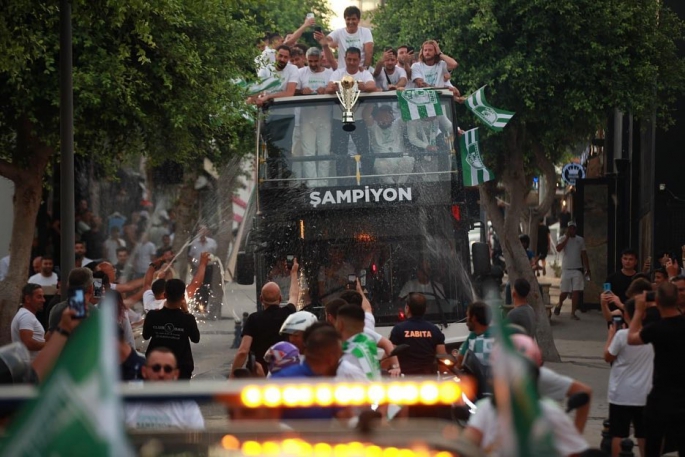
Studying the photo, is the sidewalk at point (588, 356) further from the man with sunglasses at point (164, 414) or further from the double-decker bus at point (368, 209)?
the man with sunglasses at point (164, 414)

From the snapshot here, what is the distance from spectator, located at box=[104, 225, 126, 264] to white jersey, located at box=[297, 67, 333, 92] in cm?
1143

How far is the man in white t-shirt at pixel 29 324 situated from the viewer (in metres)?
10.3

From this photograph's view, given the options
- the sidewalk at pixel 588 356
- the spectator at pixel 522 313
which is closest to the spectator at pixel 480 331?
the spectator at pixel 522 313

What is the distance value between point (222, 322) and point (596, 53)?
10.4 metres

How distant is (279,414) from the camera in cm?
373

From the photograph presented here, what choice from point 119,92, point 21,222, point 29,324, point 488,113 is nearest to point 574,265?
point 488,113

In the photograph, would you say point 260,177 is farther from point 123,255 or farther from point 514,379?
point 514,379

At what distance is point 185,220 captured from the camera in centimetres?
2969

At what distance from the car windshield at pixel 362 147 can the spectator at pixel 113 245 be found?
1220cm

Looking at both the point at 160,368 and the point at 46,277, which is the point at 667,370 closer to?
the point at 160,368

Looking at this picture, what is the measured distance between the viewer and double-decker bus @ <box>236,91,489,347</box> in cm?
1330

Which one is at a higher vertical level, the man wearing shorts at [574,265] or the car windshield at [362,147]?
the car windshield at [362,147]

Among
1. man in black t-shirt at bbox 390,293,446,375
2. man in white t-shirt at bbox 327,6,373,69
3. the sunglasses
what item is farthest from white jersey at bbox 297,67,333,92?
the sunglasses

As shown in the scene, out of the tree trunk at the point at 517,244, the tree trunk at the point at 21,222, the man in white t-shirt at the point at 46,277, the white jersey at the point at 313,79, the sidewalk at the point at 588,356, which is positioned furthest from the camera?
the tree trunk at the point at 517,244
